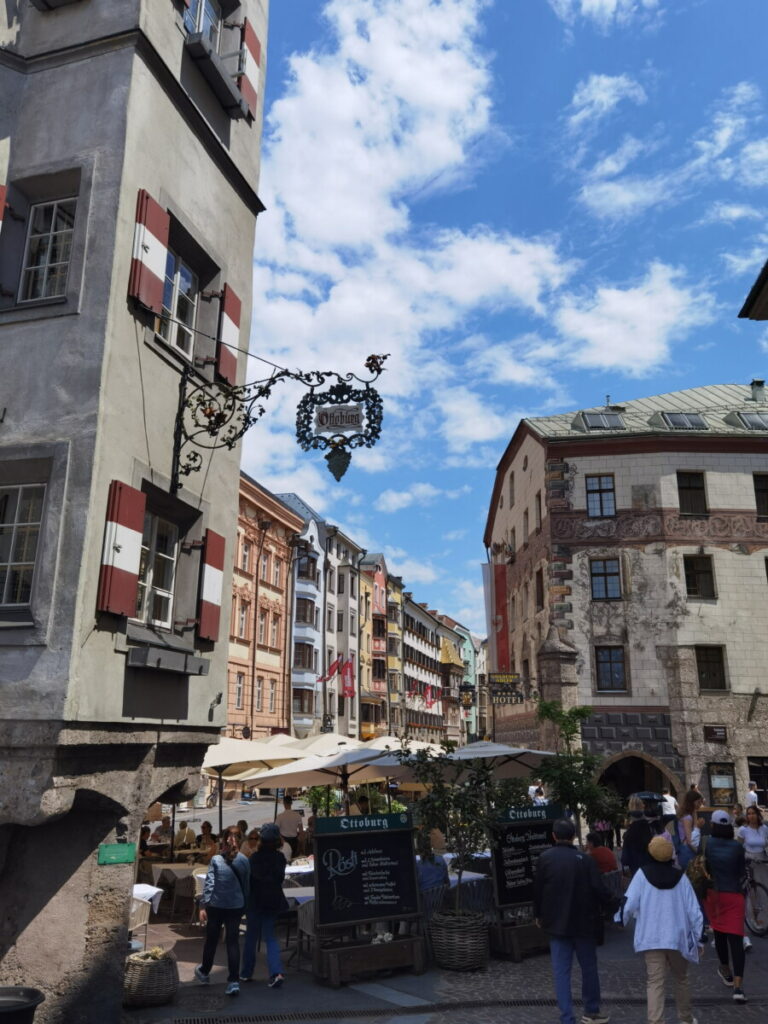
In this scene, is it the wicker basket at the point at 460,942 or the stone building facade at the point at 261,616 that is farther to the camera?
the stone building facade at the point at 261,616

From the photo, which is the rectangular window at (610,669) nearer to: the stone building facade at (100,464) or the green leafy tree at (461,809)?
the green leafy tree at (461,809)

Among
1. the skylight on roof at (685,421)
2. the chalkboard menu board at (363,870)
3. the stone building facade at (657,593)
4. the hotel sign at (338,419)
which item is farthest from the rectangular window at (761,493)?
the hotel sign at (338,419)

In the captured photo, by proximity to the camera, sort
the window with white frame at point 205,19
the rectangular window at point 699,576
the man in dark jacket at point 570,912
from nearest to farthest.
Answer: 1. the man in dark jacket at point 570,912
2. the window with white frame at point 205,19
3. the rectangular window at point 699,576

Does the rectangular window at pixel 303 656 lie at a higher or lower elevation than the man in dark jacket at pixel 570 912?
higher

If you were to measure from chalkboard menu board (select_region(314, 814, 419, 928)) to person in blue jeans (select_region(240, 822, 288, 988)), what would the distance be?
0.46m

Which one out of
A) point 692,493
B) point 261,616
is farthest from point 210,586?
point 261,616

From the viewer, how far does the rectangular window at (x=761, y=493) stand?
91.6 feet

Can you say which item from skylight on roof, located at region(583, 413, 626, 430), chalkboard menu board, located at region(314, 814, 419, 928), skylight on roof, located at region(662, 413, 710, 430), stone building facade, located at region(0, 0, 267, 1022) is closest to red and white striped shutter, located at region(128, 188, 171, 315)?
stone building facade, located at region(0, 0, 267, 1022)

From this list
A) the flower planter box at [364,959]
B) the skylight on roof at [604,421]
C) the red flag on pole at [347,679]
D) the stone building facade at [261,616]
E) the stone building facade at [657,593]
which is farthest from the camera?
the red flag on pole at [347,679]

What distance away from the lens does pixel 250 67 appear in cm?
1205

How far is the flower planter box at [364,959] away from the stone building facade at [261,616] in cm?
3154

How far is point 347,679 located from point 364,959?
51.9m

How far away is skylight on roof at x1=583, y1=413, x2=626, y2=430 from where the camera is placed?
29.6 m

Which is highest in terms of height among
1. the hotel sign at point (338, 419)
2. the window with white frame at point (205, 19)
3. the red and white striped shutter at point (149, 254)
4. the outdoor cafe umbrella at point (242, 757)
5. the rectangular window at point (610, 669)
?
the window with white frame at point (205, 19)
